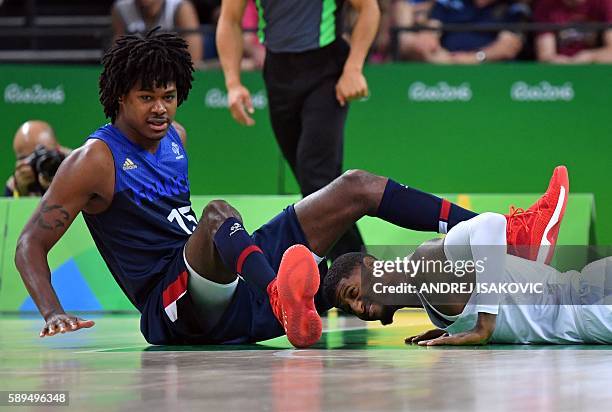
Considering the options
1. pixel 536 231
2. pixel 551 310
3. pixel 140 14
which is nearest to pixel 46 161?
pixel 140 14

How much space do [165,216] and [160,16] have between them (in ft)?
15.3

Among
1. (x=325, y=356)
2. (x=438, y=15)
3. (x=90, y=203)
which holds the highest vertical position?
(x=438, y=15)

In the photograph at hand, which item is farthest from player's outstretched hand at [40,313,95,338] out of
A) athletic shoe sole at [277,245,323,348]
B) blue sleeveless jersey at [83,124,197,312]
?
athletic shoe sole at [277,245,323,348]

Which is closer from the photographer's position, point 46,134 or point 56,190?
point 56,190

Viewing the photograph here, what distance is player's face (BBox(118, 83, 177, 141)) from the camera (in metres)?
4.83

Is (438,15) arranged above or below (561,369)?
above

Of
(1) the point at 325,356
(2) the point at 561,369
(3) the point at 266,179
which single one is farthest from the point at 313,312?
(3) the point at 266,179

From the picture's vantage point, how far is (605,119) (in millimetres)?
8539

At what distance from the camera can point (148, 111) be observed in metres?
4.83

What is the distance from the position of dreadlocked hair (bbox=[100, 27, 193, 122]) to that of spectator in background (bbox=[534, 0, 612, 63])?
4.64 metres

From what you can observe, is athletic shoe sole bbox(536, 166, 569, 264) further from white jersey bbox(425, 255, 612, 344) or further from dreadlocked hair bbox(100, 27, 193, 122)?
dreadlocked hair bbox(100, 27, 193, 122)

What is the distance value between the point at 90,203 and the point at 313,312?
1.18m

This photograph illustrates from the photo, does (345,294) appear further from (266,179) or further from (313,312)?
(266,179)

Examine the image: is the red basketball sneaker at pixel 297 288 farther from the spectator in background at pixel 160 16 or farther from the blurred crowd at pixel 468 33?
the spectator in background at pixel 160 16
